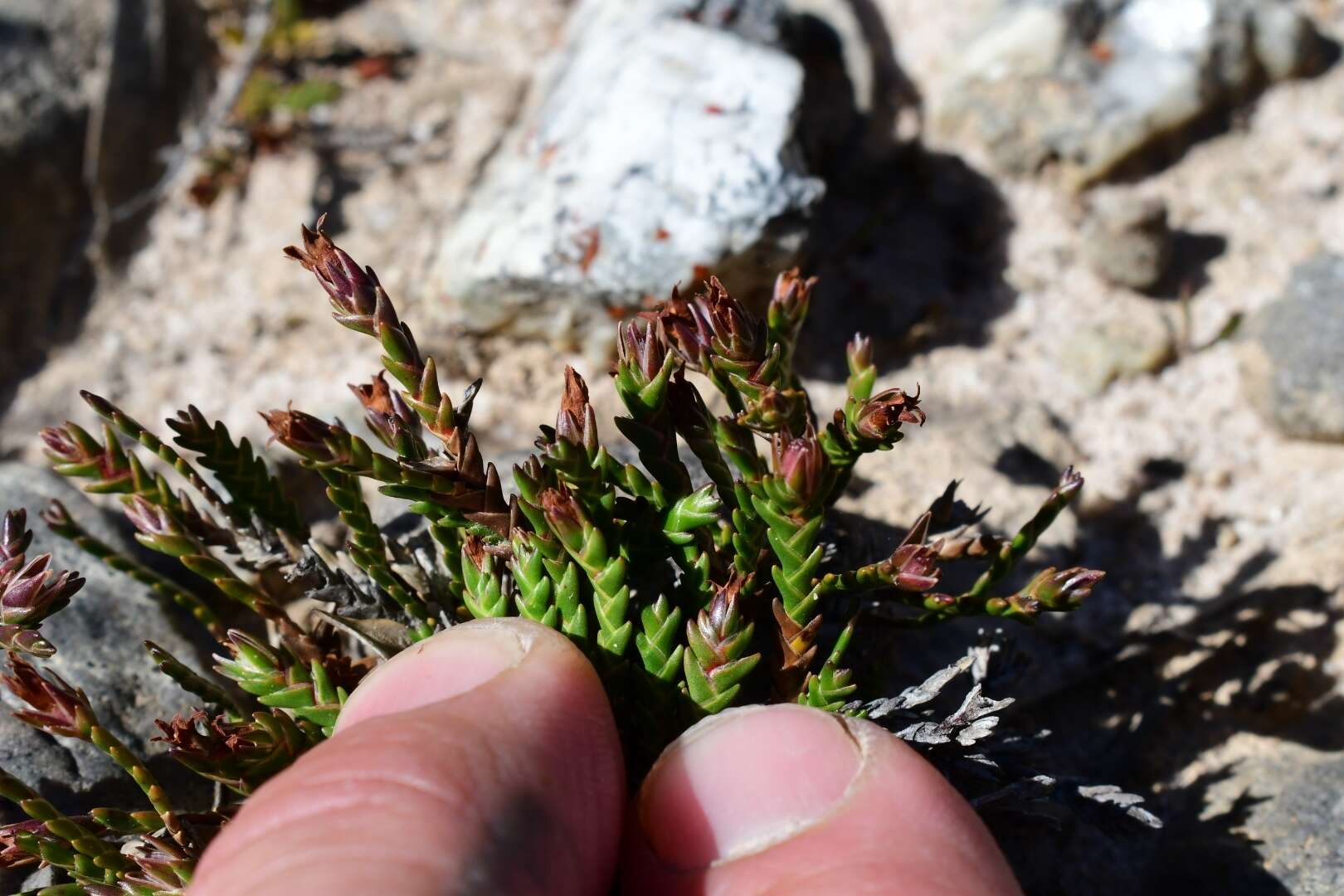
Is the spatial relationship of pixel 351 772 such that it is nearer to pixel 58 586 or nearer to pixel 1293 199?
pixel 58 586

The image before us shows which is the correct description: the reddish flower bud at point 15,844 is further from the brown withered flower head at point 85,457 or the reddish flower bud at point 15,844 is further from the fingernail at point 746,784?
the fingernail at point 746,784

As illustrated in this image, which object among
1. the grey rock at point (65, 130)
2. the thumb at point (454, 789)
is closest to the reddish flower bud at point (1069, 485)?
the thumb at point (454, 789)

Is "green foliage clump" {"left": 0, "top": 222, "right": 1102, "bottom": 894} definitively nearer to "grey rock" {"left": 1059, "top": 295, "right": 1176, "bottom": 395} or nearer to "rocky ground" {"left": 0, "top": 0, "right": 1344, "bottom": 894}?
"rocky ground" {"left": 0, "top": 0, "right": 1344, "bottom": 894}

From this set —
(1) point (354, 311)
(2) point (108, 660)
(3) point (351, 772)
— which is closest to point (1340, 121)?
(1) point (354, 311)

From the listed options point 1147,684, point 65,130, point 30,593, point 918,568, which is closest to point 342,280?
point 30,593

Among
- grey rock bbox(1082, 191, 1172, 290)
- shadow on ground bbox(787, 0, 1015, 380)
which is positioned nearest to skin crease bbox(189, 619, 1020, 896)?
shadow on ground bbox(787, 0, 1015, 380)

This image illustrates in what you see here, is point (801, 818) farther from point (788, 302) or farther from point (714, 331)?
point (788, 302)
